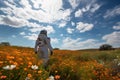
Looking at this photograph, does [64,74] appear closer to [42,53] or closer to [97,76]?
[97,76]

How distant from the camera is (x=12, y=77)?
18.1 feet

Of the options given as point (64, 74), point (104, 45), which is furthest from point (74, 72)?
point (104, 45)

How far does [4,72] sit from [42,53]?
24.0 feet

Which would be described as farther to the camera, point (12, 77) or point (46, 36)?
point (46, 36)

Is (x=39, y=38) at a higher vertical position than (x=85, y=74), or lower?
higher

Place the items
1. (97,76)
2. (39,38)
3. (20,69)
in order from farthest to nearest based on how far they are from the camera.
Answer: (39,38) < (97,76) < (20,69)

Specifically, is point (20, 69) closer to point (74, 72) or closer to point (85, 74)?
point (85, 74)

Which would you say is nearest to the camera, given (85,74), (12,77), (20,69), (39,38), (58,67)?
(12,77)

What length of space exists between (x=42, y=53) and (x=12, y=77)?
24.1 ft

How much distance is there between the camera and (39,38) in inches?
500

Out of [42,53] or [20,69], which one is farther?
[42,53]

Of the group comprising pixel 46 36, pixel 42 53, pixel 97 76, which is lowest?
pixel 97 76

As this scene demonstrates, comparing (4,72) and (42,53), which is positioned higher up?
(42,53)

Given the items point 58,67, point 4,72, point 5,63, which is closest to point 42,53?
point 58,67
